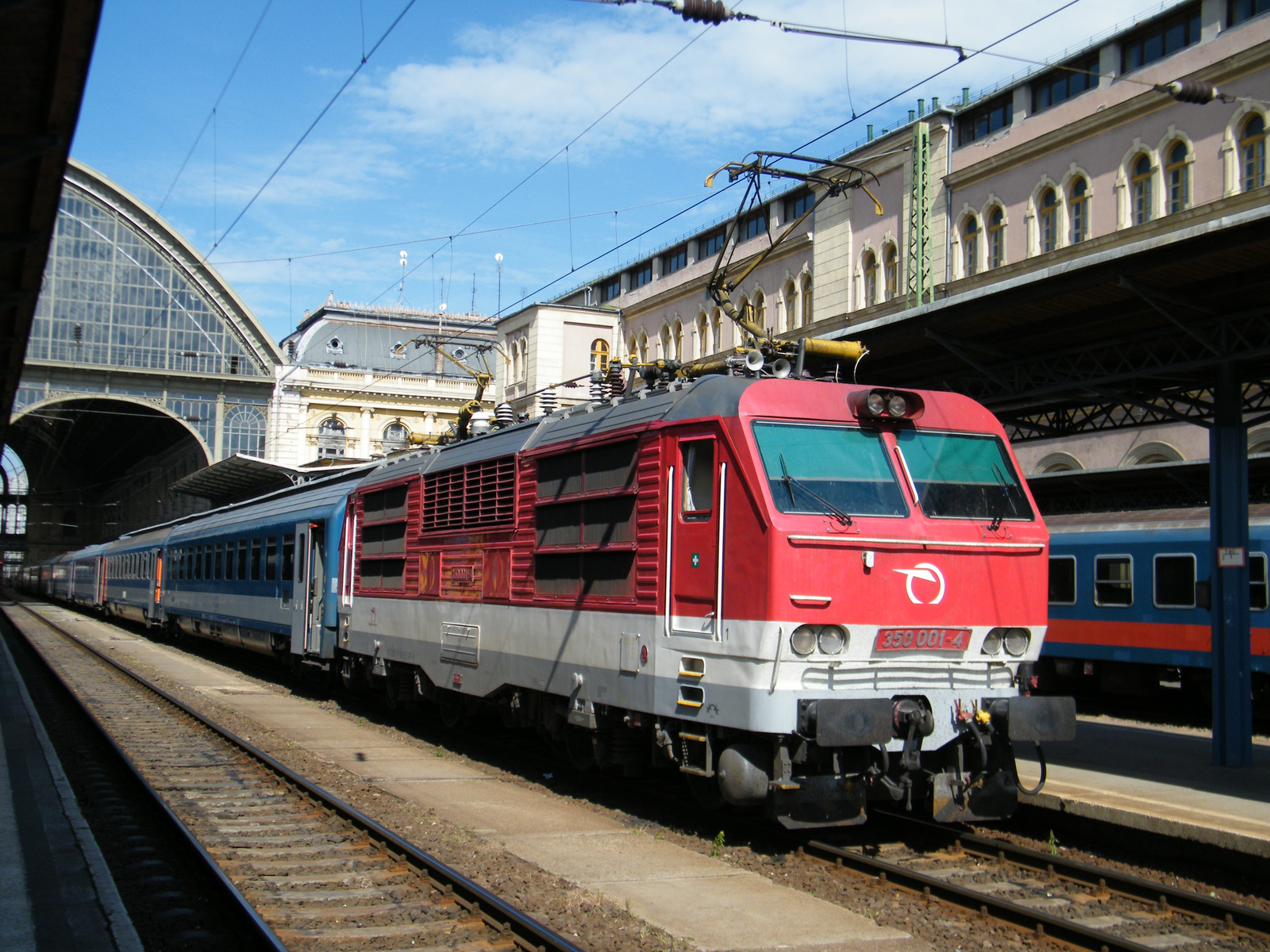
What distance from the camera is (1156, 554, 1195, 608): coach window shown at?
1805cm

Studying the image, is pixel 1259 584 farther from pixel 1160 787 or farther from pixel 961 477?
pixel 961 477

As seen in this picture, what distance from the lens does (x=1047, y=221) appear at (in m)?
28.2

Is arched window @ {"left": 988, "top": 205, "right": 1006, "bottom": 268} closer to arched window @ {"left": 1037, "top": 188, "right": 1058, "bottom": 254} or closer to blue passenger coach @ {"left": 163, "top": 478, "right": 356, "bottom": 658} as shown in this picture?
arched window @ {"left": 1037, "top": 188, "right": 1058, "bottom": 254}

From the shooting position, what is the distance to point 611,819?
984 cm

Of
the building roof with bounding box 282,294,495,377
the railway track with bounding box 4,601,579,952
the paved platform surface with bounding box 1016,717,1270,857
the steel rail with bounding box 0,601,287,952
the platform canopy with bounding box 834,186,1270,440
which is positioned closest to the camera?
the steel rail with bounding box 0,601,287,952

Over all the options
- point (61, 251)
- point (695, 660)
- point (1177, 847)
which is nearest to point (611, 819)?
point (695, 660)

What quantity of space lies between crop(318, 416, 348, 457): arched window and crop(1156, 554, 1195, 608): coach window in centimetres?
5291

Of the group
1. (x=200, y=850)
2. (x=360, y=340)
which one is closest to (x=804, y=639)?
(x=200, y=850)

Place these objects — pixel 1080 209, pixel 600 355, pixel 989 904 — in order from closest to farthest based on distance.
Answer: pixel 989 904 → pixel 600 355 → pixel 1080 209

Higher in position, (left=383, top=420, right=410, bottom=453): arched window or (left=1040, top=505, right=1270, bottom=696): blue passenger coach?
(left=383, top=420, right=410, bottom=453): arched window

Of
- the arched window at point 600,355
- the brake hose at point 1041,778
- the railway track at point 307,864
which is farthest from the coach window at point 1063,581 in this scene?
the railway track at point 307,864

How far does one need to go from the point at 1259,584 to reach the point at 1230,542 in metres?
5.26

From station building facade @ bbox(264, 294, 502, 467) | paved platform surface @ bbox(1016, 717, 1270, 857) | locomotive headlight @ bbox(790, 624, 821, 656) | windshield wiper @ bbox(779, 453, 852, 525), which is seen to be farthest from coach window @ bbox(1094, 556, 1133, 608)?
station building facade @ bbox(264, 294, 502, 467)

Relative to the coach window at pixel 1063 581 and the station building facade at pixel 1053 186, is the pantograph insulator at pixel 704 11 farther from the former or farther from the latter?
the coach window at pixel 1063 581
